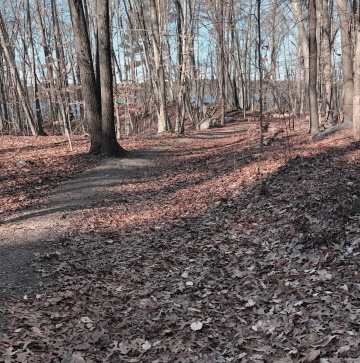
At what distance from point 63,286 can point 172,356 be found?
1961 millimetres

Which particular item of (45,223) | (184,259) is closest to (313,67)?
(184,259)

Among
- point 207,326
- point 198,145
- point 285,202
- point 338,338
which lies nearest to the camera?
point 338,338

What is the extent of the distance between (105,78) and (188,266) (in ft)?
29.2

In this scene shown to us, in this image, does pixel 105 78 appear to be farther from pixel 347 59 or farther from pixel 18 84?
pixel 18 84

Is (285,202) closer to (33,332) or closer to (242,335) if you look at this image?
(242,335)

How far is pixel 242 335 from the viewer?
336cm

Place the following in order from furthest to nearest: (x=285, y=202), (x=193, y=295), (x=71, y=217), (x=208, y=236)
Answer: (x=71, y=217)
(x=285, y=202)
(x=208, y=236)
(x=193, y=295)

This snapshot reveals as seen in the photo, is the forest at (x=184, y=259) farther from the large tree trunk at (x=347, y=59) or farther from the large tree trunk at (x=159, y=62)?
the large tree trunk at (x=159, y=62)

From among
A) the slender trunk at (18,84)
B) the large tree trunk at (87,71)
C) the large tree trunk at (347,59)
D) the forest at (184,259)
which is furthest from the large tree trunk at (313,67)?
the slender trunk at (18,84)

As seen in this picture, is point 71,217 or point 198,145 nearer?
point 71,217

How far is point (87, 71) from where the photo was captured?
11844 millimetres

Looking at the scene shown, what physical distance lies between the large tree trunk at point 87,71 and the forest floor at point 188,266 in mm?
3019

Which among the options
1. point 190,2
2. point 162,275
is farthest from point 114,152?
point 190,2

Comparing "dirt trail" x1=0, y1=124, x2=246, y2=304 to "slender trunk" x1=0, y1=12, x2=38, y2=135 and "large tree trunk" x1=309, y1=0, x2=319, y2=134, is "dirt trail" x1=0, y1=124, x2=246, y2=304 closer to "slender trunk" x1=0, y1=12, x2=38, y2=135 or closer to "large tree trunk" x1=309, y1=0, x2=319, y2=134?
"large tree trunk" x1=309, y1=0, x2=319, y2=134
